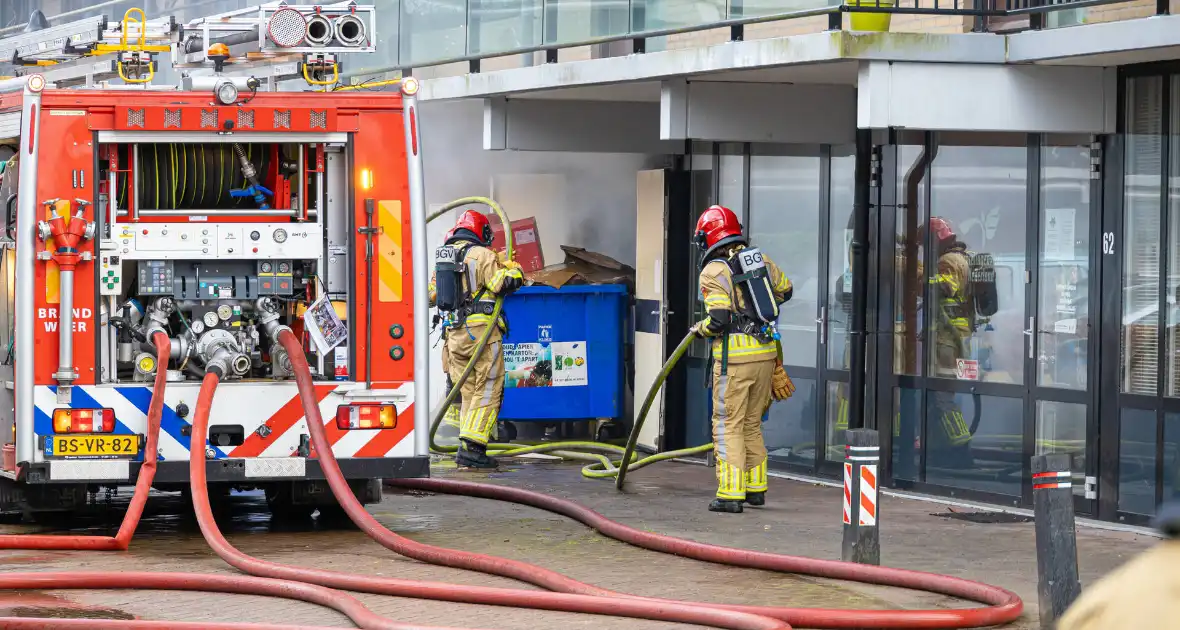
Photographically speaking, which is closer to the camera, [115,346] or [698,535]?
[115,346]

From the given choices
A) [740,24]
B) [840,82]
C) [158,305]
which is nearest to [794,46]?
[740,24]

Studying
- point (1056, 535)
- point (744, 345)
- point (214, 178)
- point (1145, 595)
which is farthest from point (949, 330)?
point (1145, 595)

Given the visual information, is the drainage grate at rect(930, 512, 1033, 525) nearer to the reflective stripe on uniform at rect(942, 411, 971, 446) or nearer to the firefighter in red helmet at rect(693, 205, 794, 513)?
→ the reflective stripe on uniform at rect(942, 411, 971, 446)

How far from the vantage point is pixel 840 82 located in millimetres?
11844

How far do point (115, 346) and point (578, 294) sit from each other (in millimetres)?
5928

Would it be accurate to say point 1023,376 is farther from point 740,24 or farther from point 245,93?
point 245,93

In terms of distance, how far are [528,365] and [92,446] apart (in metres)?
5.92

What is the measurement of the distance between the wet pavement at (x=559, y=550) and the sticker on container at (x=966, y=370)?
833mm

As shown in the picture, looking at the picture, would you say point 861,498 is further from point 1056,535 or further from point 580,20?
point 580,20

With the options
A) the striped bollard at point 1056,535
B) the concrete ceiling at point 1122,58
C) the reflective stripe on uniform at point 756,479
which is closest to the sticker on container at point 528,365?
the reflective stripe on uniform at point 756,479

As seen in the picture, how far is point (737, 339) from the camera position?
420 inches

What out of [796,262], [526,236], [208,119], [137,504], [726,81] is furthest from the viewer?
[526,236]

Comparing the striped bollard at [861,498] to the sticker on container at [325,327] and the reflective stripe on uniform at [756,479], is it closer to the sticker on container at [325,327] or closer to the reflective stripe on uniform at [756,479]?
the reflective stripe on uniform at [756,479]

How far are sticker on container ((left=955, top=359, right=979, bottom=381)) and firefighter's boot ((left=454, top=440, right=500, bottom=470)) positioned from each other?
3718 millimetres
